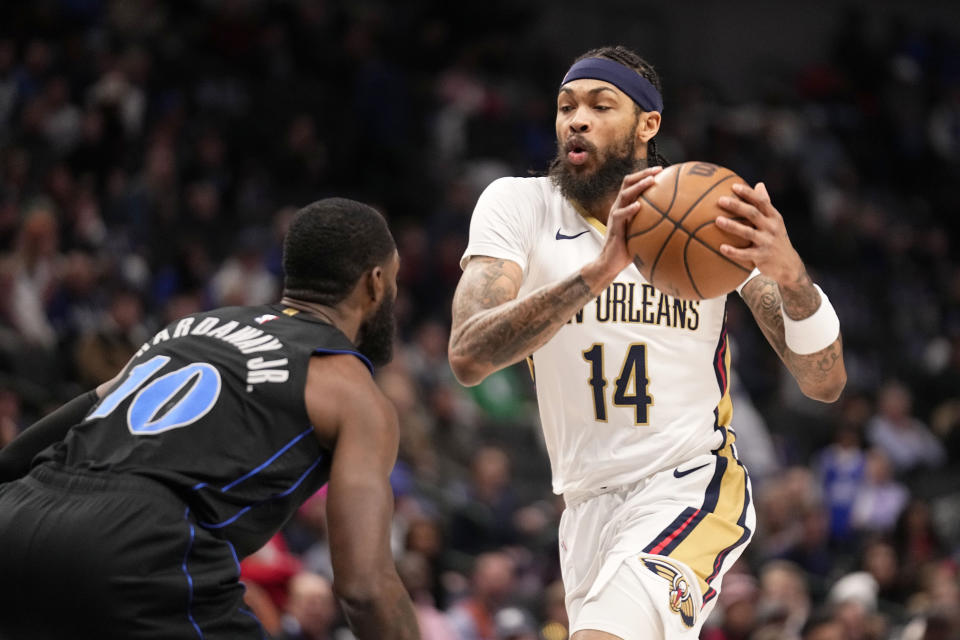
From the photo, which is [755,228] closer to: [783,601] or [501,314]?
[501,314]

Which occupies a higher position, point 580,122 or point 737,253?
point 580,122

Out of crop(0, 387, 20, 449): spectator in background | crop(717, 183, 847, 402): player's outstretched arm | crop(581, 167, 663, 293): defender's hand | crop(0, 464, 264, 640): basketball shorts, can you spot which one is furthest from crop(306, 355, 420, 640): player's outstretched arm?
crop(0, 387, 20, 449): spectator in background

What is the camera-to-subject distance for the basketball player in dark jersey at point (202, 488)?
3268 mm

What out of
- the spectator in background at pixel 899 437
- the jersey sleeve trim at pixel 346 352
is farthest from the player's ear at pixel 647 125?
the spectator in background at pixel 899 437

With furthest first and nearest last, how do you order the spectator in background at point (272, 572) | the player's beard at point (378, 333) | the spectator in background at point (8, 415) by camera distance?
the spectator in background at point (8, 415), the spectator in background at point (272, 572), the player's beard at point (378, 333)

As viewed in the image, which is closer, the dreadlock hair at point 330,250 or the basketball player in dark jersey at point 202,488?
the basketball player in dark jersey at point 202,488

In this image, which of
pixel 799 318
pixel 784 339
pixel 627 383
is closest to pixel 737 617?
pixel 784 339

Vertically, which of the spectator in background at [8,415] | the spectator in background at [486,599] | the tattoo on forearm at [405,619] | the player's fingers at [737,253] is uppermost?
the player's fingers at [737,253]

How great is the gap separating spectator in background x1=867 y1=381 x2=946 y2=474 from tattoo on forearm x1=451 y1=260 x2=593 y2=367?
10.2 meters

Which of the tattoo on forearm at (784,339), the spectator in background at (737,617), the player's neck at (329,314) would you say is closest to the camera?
the player's neck at (329,314)

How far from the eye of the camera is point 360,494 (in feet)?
11.1

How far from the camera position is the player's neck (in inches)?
151

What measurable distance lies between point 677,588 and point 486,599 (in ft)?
16.3

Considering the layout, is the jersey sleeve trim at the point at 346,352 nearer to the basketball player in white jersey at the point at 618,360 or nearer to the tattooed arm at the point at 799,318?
the basketball player in white jersey at the point at 618,360
